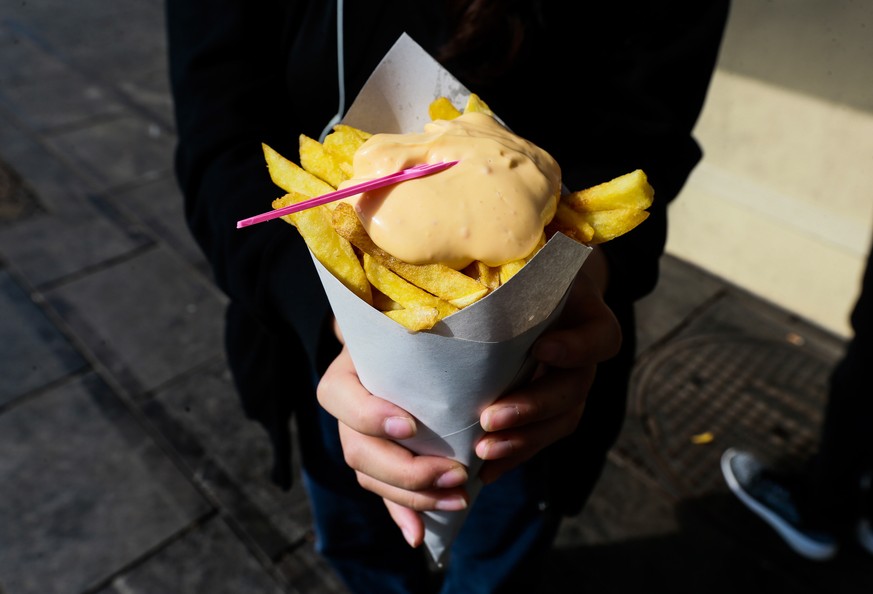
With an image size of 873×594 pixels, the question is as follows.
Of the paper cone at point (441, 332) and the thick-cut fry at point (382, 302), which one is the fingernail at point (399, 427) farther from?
the thick-cut fry at point (382, 302)

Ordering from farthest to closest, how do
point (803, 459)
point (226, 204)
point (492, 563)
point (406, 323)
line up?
point (803, 459), point (492, 563), point (226, 204), point (406, 323)

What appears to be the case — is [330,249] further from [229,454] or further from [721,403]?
[721,403]

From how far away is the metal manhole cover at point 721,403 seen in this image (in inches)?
132

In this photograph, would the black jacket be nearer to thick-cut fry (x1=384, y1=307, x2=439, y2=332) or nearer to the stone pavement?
thick-cut fry (x1=384, y1=307, x2=439, y2=332)

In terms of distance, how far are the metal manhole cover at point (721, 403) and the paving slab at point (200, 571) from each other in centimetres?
200

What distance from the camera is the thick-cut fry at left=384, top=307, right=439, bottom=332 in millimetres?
974

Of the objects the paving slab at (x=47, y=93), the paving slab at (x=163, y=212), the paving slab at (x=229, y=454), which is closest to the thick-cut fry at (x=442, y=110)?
the paving slab at (x=229, y=454)

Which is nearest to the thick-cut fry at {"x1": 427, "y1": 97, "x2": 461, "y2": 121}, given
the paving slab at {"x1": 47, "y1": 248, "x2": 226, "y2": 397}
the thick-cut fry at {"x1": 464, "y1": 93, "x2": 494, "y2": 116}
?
the thick-cut fry at {"x1": 464, "y1": 93, "x2": 494, "y2": 116}

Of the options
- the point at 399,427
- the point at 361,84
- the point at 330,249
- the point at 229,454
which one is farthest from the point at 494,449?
the point at 229,454

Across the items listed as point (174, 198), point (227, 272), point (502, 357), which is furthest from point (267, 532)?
point (174, 198)

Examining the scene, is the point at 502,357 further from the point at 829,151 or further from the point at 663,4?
the point at 829,151

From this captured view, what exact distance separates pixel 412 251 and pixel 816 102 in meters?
3.41

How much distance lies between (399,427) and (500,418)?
0.19 meters

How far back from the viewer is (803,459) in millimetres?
3352
